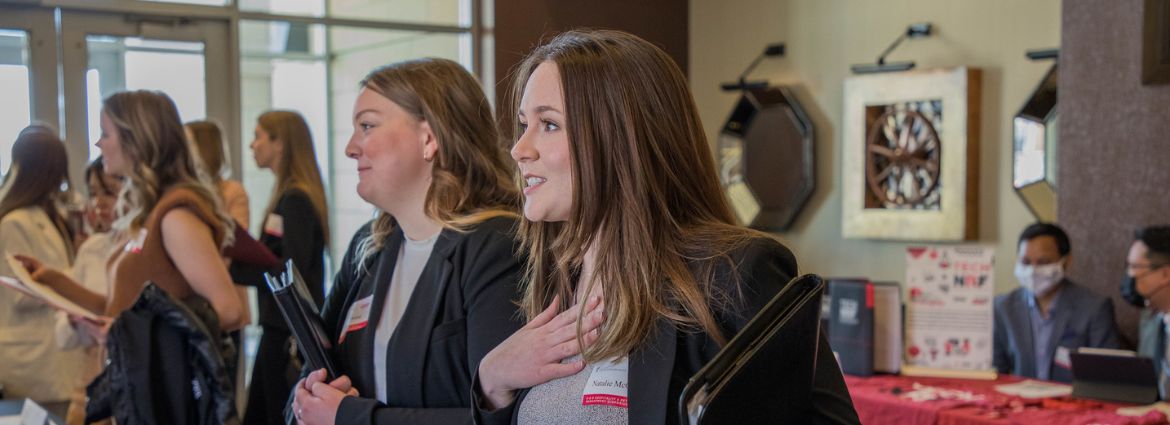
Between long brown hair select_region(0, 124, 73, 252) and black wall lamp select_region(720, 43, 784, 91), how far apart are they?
4.23 metres

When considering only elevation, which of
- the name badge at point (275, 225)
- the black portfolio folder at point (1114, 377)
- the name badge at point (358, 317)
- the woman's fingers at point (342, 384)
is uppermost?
the name badge at point (275, 225)

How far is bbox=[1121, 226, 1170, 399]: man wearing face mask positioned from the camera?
4.22 meters

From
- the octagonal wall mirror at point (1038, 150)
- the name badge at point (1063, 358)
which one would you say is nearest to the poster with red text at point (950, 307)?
the name badge at point (1063, 358)

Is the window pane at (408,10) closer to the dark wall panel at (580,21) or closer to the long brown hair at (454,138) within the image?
the dark wall panel at (580,21)

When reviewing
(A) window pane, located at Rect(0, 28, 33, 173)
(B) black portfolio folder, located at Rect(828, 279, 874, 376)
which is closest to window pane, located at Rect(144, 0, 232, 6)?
(A) window pane, located at Rect(0, 28, 33, 173)

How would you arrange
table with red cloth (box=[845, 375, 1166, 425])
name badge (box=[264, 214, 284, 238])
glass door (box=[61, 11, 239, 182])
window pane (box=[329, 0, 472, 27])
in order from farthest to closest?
window pane (box=[329, 0, 472, 27])
glass door (box=[61, 11, 239, 182])
name badge (box=[264, 214, 284, 238])
table with red cloth (box=[845, 375, 1166, 425])

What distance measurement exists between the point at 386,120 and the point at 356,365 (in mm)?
452

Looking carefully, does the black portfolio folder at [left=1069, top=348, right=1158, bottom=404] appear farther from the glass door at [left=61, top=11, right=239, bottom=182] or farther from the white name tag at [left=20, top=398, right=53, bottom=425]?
the glass door at [left=61, top=11, right=239, bottom=182]

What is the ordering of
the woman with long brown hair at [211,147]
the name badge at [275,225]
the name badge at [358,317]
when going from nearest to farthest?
the name badge at [358,317], the name badge at [275,225], the woman with long brown hair at [211,147]

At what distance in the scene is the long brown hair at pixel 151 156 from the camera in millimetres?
3119

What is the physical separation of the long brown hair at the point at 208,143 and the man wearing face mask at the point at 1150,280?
143 inches

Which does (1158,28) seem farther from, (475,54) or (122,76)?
(122,76)

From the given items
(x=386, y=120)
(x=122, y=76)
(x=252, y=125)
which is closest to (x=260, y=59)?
(x=252, y=125)

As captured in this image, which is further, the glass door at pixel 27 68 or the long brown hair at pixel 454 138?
the glass door at pixel 27 68
